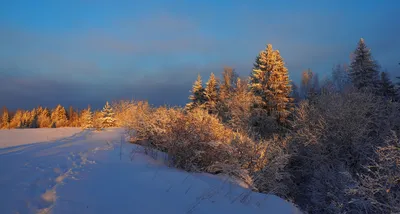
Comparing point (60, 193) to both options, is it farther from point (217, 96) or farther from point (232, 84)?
point (232, 84)

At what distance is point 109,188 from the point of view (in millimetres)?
4441

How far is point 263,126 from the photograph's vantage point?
873 inches

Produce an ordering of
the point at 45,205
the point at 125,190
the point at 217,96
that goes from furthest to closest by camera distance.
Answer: the point at 217,96 < the point at 125,190 < the point at 45,205

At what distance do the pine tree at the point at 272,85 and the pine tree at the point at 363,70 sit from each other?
5810mm

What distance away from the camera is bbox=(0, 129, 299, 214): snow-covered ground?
12.4 feet

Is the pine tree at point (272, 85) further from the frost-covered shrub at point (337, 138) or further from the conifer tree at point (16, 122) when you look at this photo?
the conifer tree at point (16, 122)

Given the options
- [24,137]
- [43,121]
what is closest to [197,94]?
[24,137]

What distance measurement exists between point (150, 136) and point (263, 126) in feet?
50.2

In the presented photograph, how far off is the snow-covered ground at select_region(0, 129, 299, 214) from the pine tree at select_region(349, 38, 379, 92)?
21531mm

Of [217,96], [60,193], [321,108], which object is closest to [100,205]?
[60,193]

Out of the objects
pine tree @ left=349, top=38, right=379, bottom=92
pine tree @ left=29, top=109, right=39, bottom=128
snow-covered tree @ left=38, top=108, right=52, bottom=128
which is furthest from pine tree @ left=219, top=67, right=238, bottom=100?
pine tree @ left=29, top=109, right=39, bottom=128

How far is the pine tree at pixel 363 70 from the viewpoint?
23438 mm

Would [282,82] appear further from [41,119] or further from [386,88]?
[41,119]

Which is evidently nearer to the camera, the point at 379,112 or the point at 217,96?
the point at 379,112
